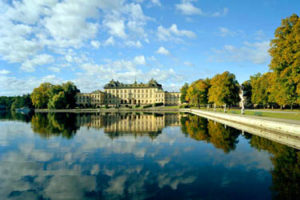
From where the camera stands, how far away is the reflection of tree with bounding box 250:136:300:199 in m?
6.79

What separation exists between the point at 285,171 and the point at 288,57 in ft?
58.5

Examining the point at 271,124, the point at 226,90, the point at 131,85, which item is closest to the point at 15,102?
the point at 131,85

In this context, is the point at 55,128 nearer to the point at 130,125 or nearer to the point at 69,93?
the point at 130,125

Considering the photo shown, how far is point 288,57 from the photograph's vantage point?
2155cm

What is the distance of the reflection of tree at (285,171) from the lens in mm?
6788

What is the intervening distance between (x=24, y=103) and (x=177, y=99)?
82.7 metres

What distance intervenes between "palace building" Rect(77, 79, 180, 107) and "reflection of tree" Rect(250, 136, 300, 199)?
95.9m

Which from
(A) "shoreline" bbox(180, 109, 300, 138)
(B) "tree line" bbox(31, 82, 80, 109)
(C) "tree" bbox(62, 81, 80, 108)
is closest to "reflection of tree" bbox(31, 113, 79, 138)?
(A) "shoreline" bbox(180, 109, 300, 138)

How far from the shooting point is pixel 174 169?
9.33 m

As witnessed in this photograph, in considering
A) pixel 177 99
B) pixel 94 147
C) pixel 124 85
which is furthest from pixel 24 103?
pixel 94 147

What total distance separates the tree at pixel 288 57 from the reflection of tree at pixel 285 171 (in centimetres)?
1142

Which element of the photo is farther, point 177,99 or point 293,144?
point 177,99

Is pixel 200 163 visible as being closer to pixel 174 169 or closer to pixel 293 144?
pixel 174 169

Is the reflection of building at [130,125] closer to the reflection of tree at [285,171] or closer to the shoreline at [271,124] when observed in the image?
the shoreline at [271,124]
